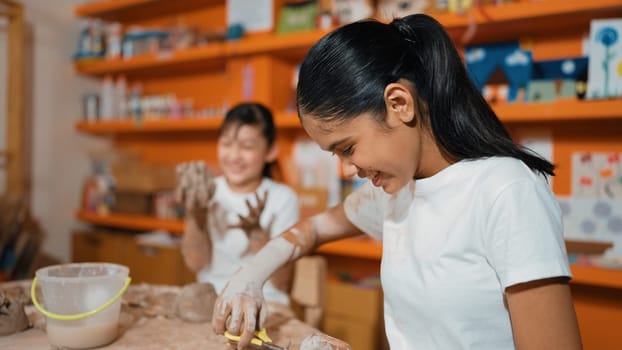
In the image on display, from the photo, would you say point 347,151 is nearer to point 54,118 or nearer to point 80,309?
point 80,309

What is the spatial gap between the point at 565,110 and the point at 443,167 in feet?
3.91

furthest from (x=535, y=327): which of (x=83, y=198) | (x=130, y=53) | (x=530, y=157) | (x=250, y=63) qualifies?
(x=83, y=198)

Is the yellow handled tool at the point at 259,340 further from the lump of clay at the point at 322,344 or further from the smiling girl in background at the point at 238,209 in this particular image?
the smiling girl in background at the point at 238,209

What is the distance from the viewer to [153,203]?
3.06 metres

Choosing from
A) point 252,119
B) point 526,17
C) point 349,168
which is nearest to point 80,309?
point 349,168

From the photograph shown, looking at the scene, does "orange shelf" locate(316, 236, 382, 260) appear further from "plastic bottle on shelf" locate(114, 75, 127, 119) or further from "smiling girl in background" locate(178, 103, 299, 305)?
"plastic bottle on shelf" locate(114, 75, 127, 119)

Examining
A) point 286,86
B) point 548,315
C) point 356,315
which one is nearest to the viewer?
point 548,315

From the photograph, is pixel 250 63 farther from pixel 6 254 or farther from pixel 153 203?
pixel 6 254

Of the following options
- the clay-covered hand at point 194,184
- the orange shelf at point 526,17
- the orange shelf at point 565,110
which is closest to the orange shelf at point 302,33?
the orange shelf at point 526,17

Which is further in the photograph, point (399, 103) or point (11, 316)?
point (11, 316)

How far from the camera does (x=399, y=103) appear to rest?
805mm

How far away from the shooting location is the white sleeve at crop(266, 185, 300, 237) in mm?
1722

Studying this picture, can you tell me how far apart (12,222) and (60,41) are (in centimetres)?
125

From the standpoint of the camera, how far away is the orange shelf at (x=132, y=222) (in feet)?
9.28
